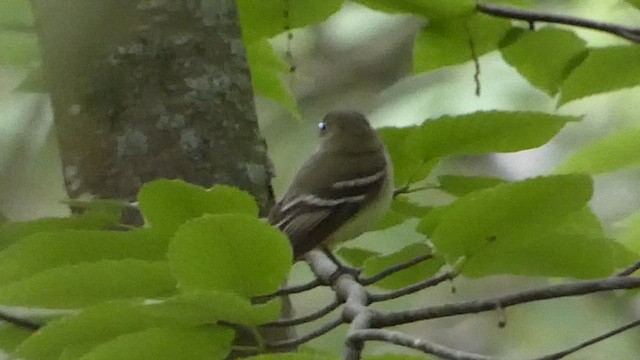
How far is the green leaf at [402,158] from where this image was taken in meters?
0.81

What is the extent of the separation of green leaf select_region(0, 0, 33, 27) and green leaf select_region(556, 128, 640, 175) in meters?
0.50

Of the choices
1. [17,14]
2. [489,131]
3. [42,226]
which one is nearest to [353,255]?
[489,131]

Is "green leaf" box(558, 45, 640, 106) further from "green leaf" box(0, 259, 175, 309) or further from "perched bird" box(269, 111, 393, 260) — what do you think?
"green leaf" box(0, 259, 175, 309)

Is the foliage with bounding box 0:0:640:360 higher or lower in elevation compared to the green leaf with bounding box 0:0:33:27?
lower

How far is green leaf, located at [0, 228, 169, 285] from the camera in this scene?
2.01ft

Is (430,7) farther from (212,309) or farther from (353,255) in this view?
(212,309)

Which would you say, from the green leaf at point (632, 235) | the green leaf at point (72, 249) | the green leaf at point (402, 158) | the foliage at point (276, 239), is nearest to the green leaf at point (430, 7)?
the foliage at point (276, 239)

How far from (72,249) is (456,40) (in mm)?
426

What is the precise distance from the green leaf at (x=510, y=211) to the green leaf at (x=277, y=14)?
1.11 feet

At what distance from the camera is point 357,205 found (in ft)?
3.63

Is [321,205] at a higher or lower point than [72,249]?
lower

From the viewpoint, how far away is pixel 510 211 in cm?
59

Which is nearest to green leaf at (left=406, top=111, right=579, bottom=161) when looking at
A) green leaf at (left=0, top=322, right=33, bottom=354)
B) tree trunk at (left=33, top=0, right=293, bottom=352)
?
tree trunk at (left=33, top=0, right=293, bottom=352)

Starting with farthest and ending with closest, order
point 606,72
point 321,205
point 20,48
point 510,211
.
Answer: point 321,205, point 20,48, point 606,72, point 510,211
